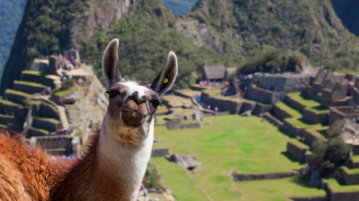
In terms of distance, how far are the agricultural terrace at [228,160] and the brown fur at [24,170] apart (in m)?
17.9

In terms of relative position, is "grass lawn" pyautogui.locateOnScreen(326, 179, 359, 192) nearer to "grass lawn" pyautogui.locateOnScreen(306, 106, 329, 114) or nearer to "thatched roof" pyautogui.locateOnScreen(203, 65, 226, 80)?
"grass lawn" pyautogui.locateOnScreen(306, 106, 329, 114)

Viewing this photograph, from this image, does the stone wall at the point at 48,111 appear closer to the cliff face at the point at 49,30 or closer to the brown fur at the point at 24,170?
the brown fur at the point at 24,170

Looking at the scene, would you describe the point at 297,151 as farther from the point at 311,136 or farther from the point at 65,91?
the point at 65,91

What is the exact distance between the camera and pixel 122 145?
3.52 meters

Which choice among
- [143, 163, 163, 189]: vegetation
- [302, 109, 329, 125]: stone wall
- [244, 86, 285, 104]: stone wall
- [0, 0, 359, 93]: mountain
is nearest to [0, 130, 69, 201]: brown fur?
[143, 163, 163, 189]: vegetation

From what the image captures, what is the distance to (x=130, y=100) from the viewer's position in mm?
3512

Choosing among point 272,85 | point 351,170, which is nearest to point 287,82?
point 272,85

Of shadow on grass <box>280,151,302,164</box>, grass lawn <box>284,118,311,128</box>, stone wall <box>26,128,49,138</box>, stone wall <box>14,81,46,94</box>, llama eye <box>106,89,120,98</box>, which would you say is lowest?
shadow on grass <box>280,151,302,164</box>

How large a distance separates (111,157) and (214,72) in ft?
168

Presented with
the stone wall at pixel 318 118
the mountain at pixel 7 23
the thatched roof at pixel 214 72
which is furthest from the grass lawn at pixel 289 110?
the mountain at pixel 7 23

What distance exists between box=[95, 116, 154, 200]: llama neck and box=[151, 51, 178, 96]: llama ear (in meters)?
0.28

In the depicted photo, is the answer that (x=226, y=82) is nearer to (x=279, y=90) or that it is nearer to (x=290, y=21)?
(x=279, y=90)

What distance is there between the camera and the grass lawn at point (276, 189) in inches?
958

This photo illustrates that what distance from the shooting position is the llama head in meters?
3.46
